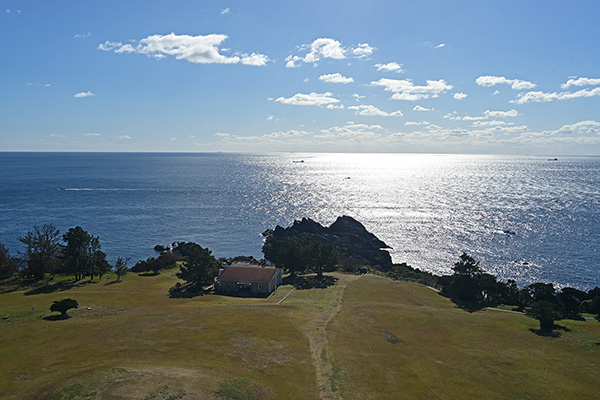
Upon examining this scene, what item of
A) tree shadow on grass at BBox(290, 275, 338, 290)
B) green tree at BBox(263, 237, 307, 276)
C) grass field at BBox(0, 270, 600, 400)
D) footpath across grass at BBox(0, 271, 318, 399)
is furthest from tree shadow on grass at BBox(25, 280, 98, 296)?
tree shadow on grass at BBox(290, 275, 338, 290)

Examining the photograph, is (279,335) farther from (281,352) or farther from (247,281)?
(247,281)

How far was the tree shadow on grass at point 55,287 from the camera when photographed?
6234cm

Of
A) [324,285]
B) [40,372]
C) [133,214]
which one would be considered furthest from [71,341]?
[133,214]

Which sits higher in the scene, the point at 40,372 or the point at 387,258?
the point at 40,372

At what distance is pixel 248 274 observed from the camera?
70.1 m

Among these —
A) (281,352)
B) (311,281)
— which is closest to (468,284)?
(311,281)

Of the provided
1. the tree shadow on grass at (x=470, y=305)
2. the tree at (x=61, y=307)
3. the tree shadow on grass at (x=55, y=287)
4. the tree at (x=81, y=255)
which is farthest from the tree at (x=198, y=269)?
the tree shadow on grass at (x=470, y=305)

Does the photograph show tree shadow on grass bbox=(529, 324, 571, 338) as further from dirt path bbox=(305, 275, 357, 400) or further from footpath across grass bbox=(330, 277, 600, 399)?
dirt path bbox=(305, 275, 357, 400)

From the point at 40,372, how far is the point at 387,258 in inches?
3614

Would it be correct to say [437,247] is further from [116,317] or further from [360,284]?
[116,317]

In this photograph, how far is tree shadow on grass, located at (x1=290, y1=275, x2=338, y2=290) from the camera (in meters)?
72.7

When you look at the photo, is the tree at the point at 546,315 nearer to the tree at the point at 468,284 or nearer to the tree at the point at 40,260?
the tree at the point at 468,284

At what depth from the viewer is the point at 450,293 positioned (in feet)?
227

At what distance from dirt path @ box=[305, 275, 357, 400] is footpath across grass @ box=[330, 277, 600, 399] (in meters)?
0.88
